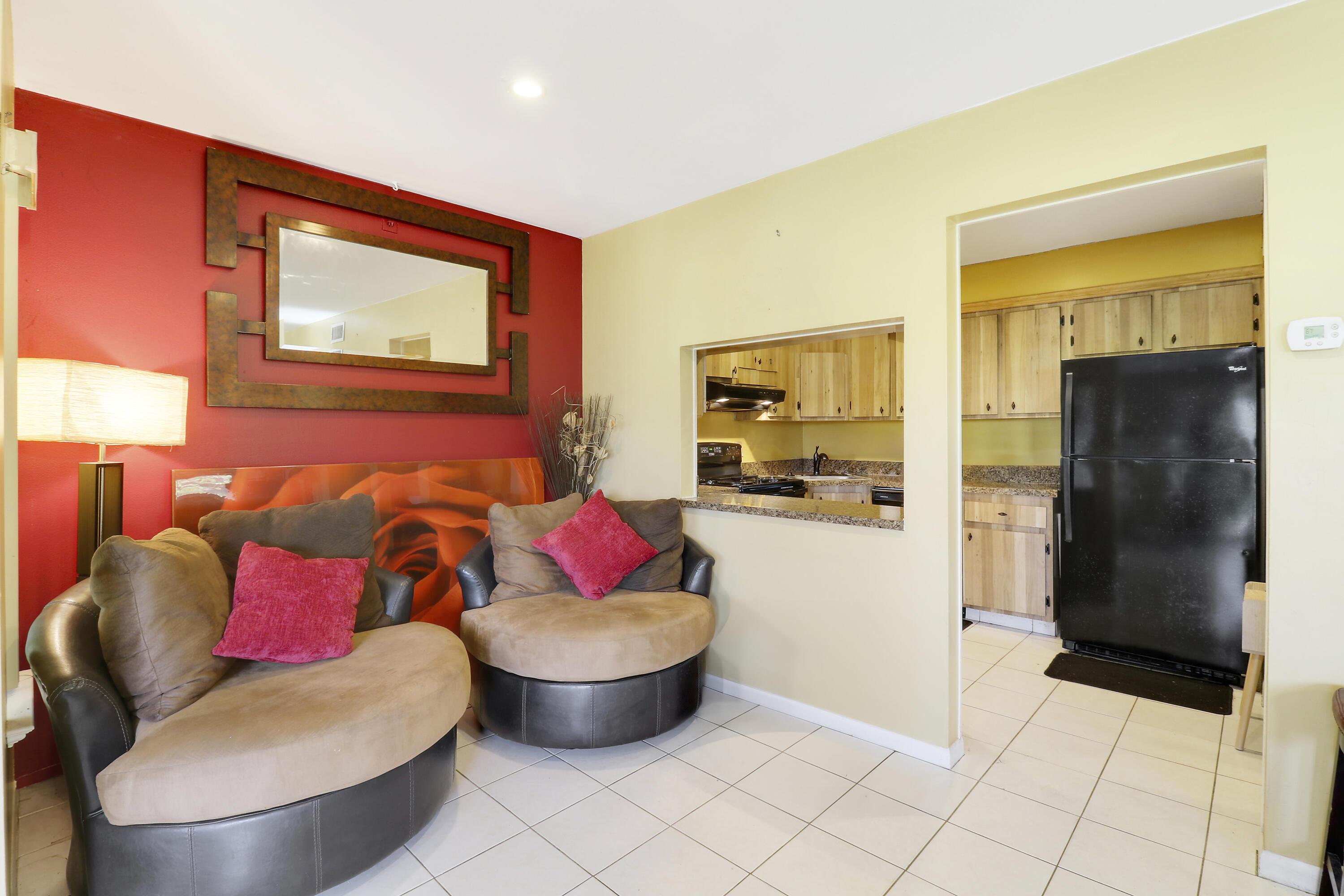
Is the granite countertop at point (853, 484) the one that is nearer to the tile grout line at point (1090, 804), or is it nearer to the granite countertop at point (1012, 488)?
the granite countertop at point (1012, 488)

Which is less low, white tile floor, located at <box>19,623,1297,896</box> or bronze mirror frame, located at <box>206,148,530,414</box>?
bronze mirror frame, located at <box>206,148,530,414</box>

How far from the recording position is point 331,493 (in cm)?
295

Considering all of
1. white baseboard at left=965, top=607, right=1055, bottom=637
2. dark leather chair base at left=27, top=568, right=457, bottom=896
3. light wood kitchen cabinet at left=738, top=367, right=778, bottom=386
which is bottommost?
white baseboard at left=965, top=607, right=1055, bottom=637

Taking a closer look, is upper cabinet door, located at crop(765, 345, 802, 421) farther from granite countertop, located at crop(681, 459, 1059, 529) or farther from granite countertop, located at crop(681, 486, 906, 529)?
granite countertop, located at crop(681, 486, 906, 529)

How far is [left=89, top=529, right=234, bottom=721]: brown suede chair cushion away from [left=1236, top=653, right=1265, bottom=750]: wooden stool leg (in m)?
3.68

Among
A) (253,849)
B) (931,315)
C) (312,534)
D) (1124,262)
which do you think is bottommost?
(253,849)

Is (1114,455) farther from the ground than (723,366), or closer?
closer

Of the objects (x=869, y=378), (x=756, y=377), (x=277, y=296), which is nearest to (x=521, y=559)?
(x=277, y=296)

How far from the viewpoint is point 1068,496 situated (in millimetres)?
3705

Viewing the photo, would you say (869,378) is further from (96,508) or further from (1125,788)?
(96,508)

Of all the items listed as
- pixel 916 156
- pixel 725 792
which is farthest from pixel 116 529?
pixel 916 156

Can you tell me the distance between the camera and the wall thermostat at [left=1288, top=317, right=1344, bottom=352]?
1756 millimetres

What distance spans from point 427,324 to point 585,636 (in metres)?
1.88

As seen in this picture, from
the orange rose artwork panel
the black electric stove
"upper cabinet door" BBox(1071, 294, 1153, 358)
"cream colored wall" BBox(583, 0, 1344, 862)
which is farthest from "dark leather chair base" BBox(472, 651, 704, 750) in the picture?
"upper cabinet door" BBox(1071, 294, 1153, 358)
